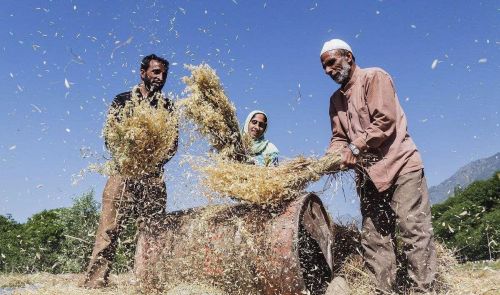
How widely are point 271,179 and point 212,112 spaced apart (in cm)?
140

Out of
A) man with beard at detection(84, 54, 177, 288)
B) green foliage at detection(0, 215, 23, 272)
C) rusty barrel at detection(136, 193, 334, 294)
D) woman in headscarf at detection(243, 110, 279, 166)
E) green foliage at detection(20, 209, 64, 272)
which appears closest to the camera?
rusty barrel at detection(136, 193, 334, 294)

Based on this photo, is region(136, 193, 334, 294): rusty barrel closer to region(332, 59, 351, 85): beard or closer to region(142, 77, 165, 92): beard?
region(332, 59, 351, 85): beard

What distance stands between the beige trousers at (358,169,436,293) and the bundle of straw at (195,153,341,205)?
63 centimetres

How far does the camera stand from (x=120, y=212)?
539 cm

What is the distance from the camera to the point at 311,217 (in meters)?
4.66

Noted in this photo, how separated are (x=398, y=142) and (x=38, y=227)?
3201 centimetres

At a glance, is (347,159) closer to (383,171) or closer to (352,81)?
(383,171)

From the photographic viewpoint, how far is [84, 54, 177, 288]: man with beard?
16.6 ft

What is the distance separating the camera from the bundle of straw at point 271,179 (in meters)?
4.39

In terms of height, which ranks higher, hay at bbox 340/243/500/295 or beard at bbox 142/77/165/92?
beard at bbox 142/77/165/92

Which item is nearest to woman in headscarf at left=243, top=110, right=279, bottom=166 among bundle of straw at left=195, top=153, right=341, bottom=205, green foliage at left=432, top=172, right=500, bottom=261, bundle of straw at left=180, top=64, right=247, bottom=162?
bundle of straw at left=180, top=64, right=247, bottom=162

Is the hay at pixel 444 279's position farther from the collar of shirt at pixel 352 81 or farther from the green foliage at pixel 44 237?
the green foliage at pixel 44 237

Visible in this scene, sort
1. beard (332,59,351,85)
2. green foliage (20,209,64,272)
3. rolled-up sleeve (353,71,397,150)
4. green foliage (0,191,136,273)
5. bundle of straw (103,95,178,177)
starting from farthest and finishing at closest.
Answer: green foliage (20,209,64,272) < green foliage (0,191,136,273) < beard (332,59,351,85) < bundle of straw (103,95,178,177) < rolled-up sleeve (353,71,397,150)

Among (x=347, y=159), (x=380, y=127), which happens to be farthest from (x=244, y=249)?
(x=380, y=127)
